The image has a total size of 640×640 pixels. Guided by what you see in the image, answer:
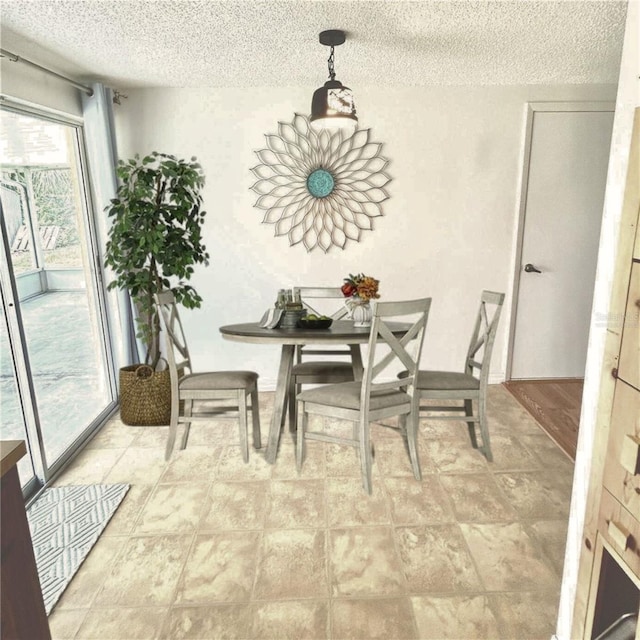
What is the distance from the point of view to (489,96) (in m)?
3.49

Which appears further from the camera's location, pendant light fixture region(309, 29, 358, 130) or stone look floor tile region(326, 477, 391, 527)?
pendant light fixture region(309, 29, 358, 130)

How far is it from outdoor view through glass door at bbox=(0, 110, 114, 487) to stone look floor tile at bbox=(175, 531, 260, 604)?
3.68 ft

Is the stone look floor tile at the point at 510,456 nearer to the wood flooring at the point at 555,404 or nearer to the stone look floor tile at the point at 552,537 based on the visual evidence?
the wood flooring at the point at 555,404

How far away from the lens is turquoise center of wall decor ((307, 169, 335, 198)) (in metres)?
3.56

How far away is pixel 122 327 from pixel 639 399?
3.21 metres

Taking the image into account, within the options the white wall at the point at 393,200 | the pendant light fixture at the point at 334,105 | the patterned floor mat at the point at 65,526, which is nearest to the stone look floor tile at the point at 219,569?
the patterned floor mat at the point at 65,526

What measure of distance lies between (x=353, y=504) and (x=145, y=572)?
0.96 metres

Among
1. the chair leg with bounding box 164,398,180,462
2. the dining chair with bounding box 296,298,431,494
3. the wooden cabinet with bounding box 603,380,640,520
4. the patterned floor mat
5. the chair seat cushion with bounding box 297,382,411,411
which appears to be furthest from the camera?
the chair leg with bounding box 164,398,180,462

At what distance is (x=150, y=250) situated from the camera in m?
2.95

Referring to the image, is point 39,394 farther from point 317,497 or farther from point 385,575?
point 385,575

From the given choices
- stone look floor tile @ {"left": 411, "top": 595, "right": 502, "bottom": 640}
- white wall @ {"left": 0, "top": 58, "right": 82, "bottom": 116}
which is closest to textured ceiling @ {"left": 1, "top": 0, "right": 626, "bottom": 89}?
white wall @ {"left": 0, "top": 58, "right": 82, "bottom": 116}

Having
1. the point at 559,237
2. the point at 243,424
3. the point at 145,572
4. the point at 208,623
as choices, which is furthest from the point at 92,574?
the point at 559,237

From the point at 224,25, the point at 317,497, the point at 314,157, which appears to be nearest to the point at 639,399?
the point at 317,497

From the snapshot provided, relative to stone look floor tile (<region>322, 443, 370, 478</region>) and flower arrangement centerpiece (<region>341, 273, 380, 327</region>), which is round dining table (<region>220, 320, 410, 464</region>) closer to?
flower arrangement centerpiece (<region>341, 273, 380, 327</region>)
